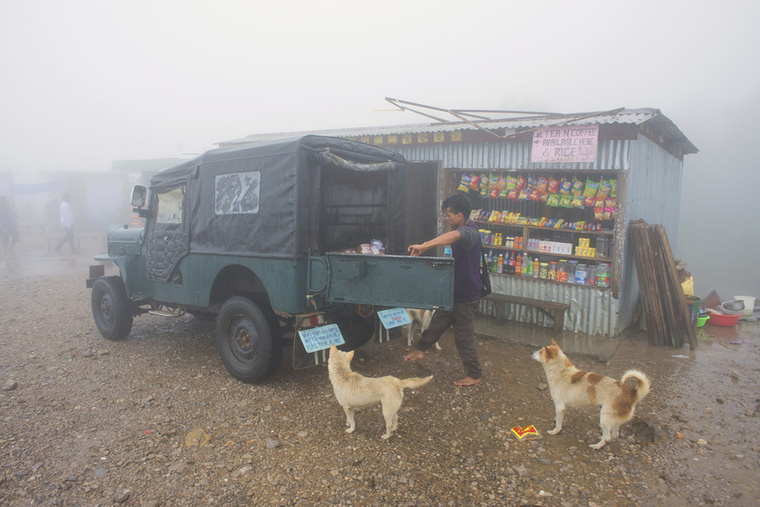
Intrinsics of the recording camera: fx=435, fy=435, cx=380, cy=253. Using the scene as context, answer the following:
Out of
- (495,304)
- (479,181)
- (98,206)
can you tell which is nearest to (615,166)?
(479,181)

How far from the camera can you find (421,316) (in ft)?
18.6

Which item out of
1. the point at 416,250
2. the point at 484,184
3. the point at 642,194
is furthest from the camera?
the point at 484,184

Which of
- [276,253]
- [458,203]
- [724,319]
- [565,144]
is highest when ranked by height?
[565,144]

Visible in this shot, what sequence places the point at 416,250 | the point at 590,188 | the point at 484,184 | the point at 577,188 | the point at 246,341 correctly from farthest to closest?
the point at 484,184
the point at 577,188
the point at 590,188
the point at 246,341
the point at 416,250

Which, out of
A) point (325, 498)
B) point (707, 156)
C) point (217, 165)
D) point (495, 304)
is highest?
point (707, 156)

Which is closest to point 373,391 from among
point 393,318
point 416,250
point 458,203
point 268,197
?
point 416,250

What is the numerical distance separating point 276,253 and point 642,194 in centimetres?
572

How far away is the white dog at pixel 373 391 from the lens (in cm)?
340

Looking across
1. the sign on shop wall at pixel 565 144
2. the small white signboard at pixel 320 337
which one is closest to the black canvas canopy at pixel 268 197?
the small white signboard at pixel 320 337

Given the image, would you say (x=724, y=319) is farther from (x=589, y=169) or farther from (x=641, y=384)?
(x=641, y=384)

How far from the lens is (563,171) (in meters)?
6.73

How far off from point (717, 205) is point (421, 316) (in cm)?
1506

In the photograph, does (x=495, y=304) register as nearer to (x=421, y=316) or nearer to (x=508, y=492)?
(x=421, y=316)

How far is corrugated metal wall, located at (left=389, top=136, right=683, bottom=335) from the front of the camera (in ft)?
19.8
